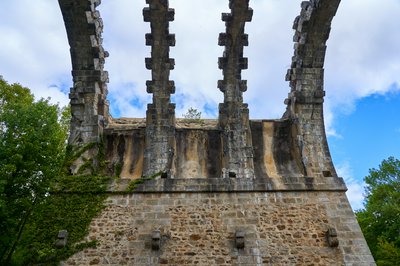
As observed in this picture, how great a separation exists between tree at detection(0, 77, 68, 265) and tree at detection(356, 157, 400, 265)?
14246 mm

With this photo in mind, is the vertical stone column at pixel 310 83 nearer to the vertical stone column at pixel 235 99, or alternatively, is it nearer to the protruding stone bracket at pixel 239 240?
the vertical stone column at pixel 235 99

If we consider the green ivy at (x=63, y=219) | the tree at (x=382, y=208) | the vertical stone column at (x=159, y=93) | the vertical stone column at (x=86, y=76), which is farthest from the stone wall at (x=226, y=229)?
the tree at (x=382, y=208)

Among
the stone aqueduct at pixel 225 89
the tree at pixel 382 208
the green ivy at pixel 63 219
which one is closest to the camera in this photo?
the green ivy at pixel 63 219

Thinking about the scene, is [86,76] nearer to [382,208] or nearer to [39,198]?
[39,198]

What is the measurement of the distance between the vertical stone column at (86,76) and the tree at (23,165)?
650mm

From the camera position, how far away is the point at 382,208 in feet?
62.2

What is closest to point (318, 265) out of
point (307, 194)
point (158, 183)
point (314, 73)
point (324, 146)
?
point (307, 194)

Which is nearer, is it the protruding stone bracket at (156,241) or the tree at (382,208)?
the protruding stone bracket at (156,241)

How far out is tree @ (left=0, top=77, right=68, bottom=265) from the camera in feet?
26.9

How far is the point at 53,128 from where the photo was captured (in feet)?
34.2

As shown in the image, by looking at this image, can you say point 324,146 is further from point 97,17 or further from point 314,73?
point 97,17

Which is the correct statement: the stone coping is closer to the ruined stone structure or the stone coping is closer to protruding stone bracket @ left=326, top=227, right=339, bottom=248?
the ruined stone structure

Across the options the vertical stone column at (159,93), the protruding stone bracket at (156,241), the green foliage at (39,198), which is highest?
the vertical stone column at (159,93)

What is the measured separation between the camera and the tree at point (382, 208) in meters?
18.4
